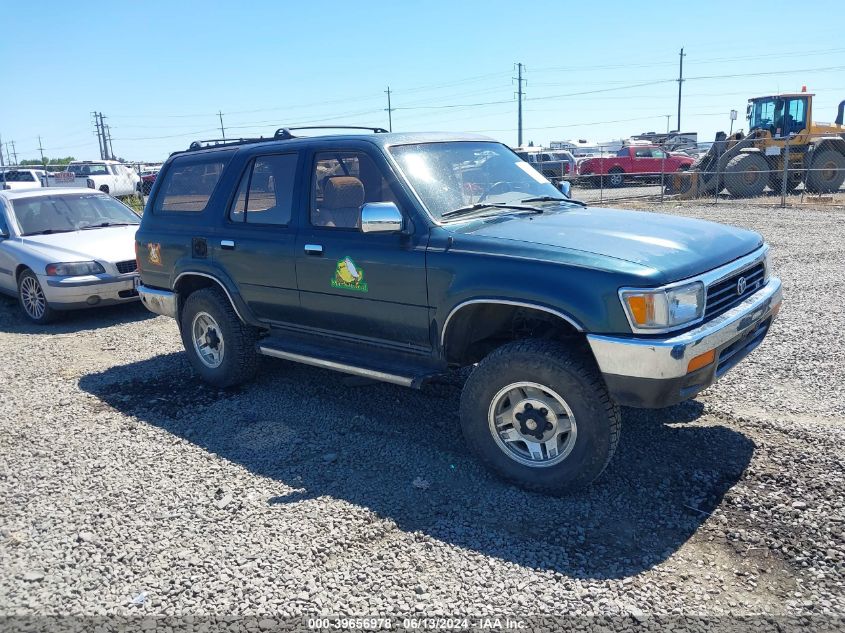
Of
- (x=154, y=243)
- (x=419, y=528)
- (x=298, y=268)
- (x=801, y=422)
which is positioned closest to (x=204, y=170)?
(x=154, y=243)

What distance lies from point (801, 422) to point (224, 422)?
4071mm

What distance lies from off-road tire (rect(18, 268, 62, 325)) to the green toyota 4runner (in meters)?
3.52

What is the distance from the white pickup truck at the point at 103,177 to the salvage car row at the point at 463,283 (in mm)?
24964

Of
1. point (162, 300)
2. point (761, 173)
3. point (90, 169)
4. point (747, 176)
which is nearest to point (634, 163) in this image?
point (747, 176)

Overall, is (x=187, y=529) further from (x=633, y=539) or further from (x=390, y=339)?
(x=633, y=539)

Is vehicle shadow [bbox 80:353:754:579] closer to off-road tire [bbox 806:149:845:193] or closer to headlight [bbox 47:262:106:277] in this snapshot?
headlight [bbox 47:262:106:277]

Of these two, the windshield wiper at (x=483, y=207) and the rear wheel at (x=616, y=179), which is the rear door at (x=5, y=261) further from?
the rear wheel at (x=616, y=179)

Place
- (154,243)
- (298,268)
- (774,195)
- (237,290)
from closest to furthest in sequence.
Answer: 1. (298,268)
2. (237,290)
3. (154,243)
4. (774,195)

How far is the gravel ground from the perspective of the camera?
10.00 feet

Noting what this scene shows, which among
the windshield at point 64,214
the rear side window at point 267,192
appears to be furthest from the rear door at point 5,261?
the rear side window at point 267,192

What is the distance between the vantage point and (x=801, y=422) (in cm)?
453

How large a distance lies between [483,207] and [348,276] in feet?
3.32

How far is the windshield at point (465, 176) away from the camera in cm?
442

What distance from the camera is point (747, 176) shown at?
809 inches
